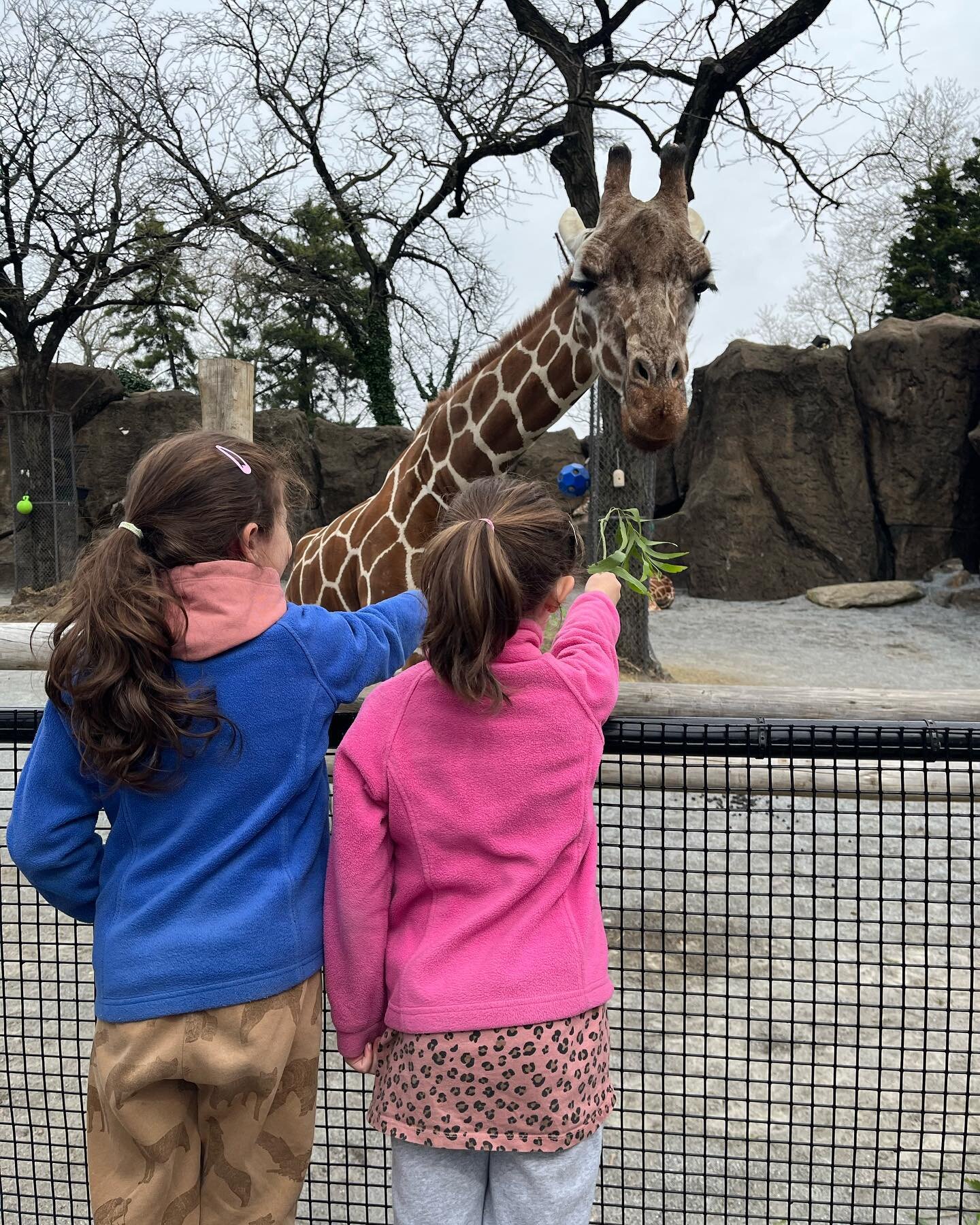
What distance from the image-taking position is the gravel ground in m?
8.91

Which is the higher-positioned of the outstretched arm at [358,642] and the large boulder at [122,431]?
the large boulder at [122,431]

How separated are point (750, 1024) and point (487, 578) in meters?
2.01

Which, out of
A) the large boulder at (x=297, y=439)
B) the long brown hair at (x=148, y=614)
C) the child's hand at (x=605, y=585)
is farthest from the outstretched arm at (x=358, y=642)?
the large boulder at (x=297, y=439)

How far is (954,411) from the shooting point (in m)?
12.5

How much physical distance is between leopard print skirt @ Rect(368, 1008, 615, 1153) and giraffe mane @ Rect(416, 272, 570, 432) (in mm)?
2884

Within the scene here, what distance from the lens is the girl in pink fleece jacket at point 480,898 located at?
1359 millimetres

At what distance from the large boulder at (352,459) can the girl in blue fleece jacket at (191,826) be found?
13.7 meters

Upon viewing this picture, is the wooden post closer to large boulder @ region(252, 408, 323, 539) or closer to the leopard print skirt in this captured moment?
the leopard print skirt

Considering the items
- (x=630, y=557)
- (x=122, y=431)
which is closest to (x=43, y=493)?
(x=122, y=431)

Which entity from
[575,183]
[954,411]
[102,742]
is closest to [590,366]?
[102,742]

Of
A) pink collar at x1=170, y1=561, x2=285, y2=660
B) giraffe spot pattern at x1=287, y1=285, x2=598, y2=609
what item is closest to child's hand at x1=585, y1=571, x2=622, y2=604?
pink collar at x1=170, y1=561, x2=285, y2=660

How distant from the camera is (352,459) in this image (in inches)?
592

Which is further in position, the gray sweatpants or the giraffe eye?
the giraffe eye

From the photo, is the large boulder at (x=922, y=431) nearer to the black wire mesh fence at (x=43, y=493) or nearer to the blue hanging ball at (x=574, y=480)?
the blue hanging ball at (x=574, y=480)
